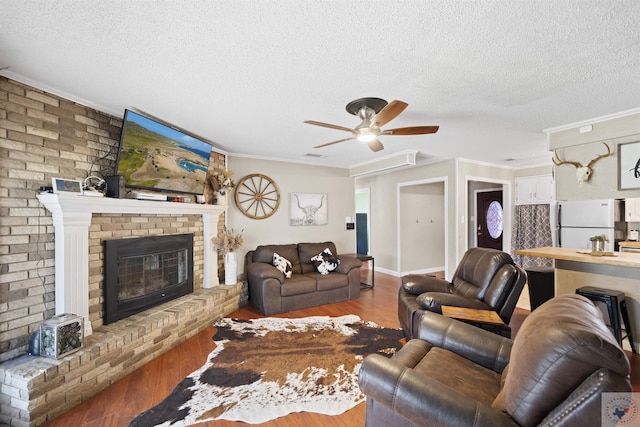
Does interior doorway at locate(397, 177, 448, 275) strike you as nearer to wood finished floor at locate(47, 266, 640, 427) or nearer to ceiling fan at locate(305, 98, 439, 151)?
wood finished floor at locate(47, 266, 640, 427)

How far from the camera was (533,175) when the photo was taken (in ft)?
18.8

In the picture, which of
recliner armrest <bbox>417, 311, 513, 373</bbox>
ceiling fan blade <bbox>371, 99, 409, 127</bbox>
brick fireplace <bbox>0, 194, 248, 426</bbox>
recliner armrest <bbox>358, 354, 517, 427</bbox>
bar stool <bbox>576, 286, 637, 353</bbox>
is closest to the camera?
recliner armrest <bbox>358, 354, 517, 427</bbox>

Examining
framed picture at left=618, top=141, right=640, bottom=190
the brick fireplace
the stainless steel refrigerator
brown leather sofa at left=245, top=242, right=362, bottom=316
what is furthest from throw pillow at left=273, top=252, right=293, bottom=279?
the stainless steel refrigerator

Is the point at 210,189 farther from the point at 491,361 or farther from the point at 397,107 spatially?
the point at 491,361

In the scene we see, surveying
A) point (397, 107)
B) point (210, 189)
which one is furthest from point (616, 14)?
point (210, 189)

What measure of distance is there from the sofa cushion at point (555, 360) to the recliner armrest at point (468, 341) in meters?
0.57

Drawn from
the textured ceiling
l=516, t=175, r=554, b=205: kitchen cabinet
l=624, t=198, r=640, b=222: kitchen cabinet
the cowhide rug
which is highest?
the textured ceiling

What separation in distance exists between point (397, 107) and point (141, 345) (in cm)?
300

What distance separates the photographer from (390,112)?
227 centimetres

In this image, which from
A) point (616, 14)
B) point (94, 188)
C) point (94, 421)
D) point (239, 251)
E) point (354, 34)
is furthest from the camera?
point (239, 251)

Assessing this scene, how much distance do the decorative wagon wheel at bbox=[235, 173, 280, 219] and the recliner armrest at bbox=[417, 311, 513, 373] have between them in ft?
11.5

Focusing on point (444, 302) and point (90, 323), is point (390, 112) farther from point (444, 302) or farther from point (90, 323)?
point (90, 323)

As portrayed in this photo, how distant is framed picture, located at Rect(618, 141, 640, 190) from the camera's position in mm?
2932

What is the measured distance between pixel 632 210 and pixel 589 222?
1.72 feet
